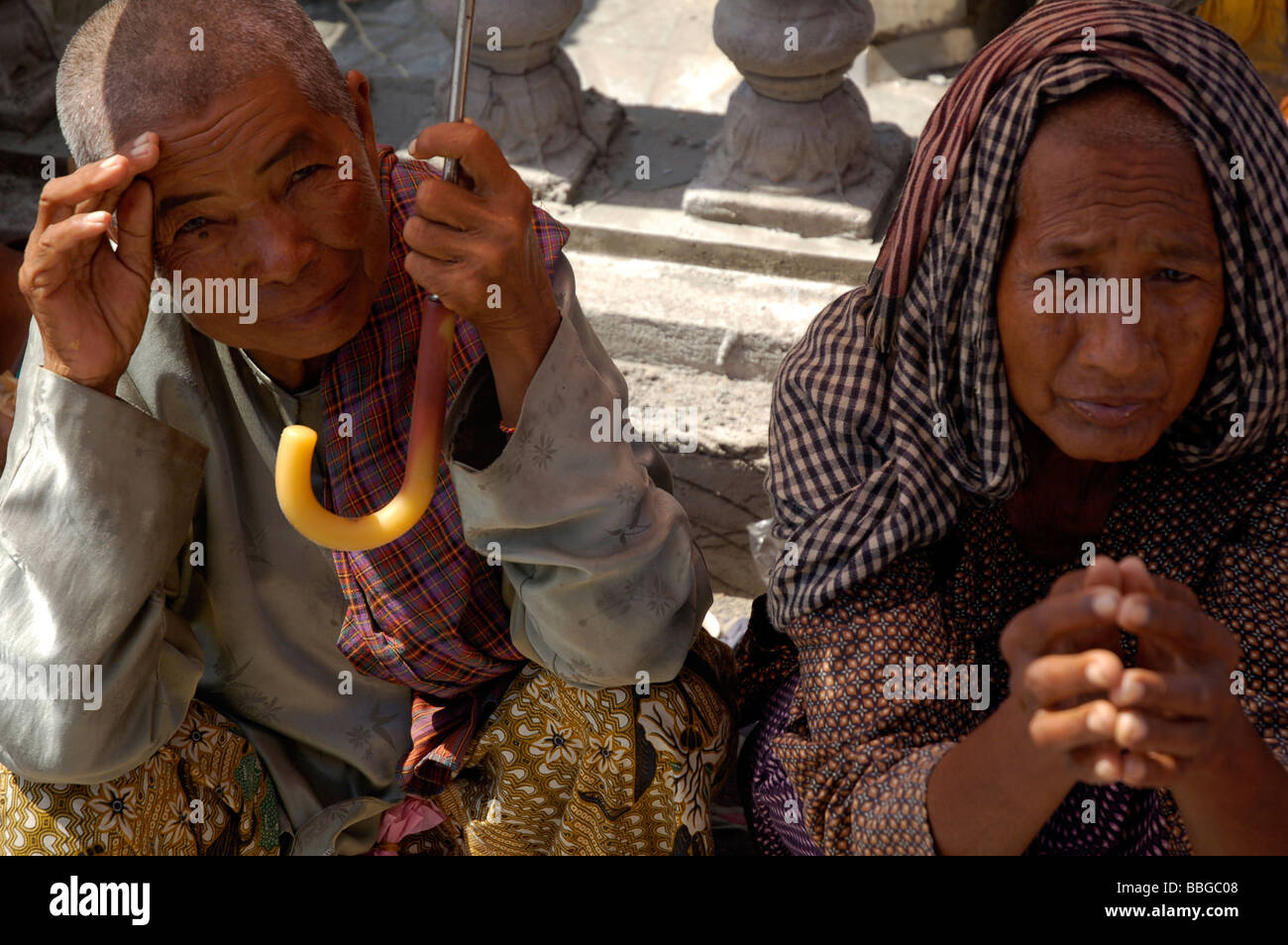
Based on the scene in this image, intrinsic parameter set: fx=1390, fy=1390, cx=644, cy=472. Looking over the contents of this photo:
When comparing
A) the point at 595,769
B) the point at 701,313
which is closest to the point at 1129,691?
the point at 595,769

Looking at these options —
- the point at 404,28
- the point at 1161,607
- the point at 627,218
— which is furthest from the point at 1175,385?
the point at 404,28

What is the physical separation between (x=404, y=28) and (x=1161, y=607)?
423 cm

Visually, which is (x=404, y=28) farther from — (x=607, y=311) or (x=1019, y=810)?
(x=1019, y=810)

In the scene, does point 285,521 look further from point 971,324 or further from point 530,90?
point 530,90

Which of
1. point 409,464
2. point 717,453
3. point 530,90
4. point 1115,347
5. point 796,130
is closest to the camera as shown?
point 1115,347

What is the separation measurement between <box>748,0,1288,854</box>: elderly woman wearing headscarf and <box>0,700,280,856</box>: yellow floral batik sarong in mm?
925

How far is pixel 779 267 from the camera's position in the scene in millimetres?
3498

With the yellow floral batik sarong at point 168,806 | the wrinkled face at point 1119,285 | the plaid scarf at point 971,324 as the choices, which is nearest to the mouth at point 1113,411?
the wrinkled face at point 1119,285

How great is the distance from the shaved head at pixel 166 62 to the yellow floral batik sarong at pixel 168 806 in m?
0.98

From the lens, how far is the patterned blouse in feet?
6.63

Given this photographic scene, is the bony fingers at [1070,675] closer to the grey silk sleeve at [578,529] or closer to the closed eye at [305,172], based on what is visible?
the grey silk sleeve at [578,529]

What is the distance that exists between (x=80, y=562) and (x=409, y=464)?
1.94 feet

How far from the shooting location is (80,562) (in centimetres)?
213

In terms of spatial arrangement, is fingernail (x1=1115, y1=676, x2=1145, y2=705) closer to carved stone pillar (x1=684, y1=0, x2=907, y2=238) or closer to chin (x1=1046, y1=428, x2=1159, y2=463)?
chin (x1=1046, y1=428, x2=1159, y2=463)
